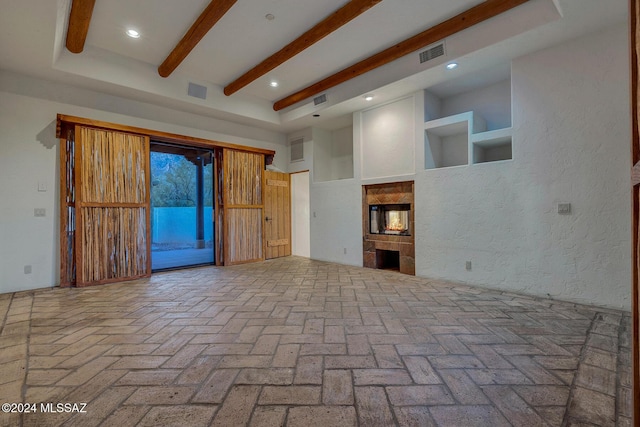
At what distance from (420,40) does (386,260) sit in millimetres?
3492

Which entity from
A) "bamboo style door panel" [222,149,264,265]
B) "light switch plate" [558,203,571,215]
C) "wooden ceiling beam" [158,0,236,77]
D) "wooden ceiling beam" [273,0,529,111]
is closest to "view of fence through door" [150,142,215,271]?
"bamboo style door panel" [222,149,264,265]

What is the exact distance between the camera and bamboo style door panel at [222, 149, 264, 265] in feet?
17.7

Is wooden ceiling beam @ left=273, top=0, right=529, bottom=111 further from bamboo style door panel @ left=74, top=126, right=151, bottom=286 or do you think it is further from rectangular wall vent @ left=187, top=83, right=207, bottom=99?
bamboo style door panel @ left=74, top=126, right=151, bottom=286

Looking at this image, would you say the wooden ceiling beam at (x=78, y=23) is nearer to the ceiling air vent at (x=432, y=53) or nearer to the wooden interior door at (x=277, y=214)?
the wooden interior door at (x=277, y=214)

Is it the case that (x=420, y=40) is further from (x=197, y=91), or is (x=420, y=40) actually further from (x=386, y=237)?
(x=197, y=91)

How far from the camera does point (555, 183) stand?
123 inches

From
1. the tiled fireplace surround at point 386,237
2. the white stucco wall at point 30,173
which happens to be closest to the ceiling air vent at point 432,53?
the tiled fireplace surround at point 386,237

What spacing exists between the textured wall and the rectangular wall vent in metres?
4.24

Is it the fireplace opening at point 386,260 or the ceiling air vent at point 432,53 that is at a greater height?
the ceiling air vent at point 432,53

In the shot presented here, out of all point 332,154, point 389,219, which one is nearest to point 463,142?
point 389,219

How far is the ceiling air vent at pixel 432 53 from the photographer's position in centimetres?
344

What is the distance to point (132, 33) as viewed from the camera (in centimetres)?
338

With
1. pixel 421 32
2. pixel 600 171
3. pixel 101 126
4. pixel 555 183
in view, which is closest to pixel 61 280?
pixel 101 126

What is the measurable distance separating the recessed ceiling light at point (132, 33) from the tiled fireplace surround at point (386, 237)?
3.85 m
